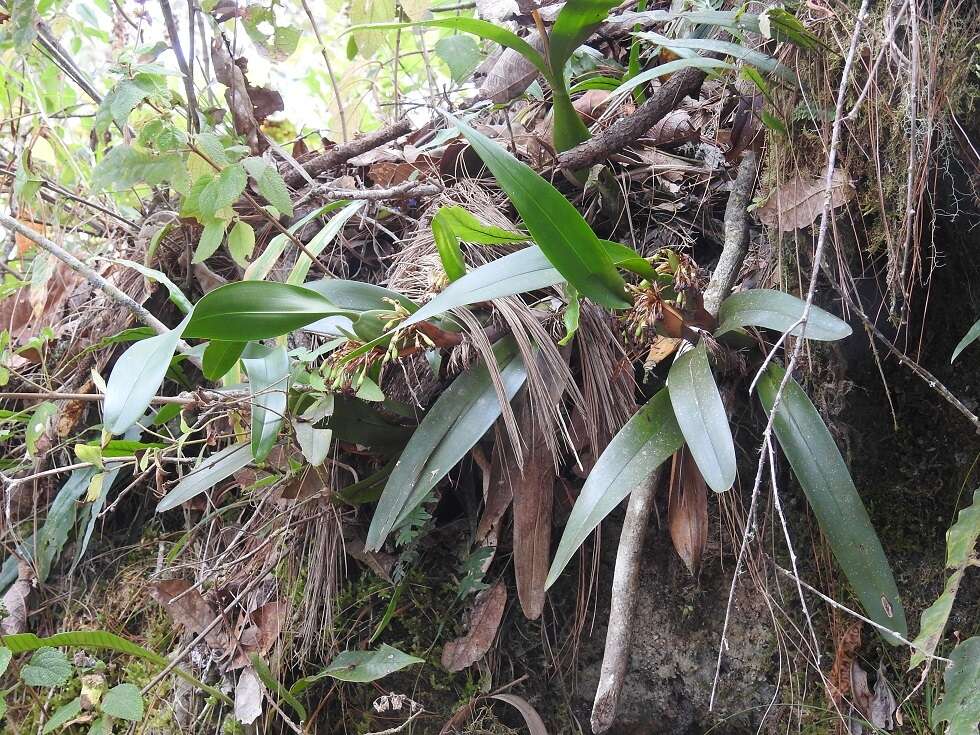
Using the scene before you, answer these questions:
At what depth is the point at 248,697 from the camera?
1123 mm

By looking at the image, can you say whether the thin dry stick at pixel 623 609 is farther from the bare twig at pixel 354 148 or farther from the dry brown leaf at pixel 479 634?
the bare twig at pixel 354 148

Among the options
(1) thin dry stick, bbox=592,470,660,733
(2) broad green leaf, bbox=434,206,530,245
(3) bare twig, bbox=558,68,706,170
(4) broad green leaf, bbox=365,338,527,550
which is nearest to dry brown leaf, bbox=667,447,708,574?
(1) thin dry stick, bbox=592,470,660,733

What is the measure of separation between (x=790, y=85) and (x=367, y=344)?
2.26 ft

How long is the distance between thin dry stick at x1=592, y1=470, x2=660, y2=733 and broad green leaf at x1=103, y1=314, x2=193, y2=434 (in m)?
0.62

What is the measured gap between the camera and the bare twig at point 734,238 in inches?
40.2

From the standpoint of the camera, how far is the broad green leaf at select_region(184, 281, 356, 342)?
839 millimetres

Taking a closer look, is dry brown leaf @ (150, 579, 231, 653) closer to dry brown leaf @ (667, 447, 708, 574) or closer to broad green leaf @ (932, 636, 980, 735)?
dry brown leaf @ (667, 447, 708, 574)

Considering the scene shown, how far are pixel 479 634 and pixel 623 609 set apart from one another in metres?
0.27

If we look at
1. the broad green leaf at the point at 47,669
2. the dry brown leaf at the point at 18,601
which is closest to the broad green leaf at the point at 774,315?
the broad green leaf at the point at 47,669

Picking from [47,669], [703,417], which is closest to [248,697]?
[47,669]

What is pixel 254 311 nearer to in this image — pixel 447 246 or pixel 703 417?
pixel 447 246

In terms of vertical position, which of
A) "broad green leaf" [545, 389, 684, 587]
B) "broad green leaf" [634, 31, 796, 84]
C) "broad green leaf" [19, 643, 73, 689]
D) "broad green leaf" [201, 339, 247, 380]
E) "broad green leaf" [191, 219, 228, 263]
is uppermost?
"broad green leaf" [634, 31, 796, 84]

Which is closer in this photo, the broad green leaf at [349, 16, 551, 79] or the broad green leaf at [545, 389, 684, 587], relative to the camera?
the broad green leaf at [545, 389, 684, 587]

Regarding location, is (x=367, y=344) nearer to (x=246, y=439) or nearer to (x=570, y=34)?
(x=246, y=439)
